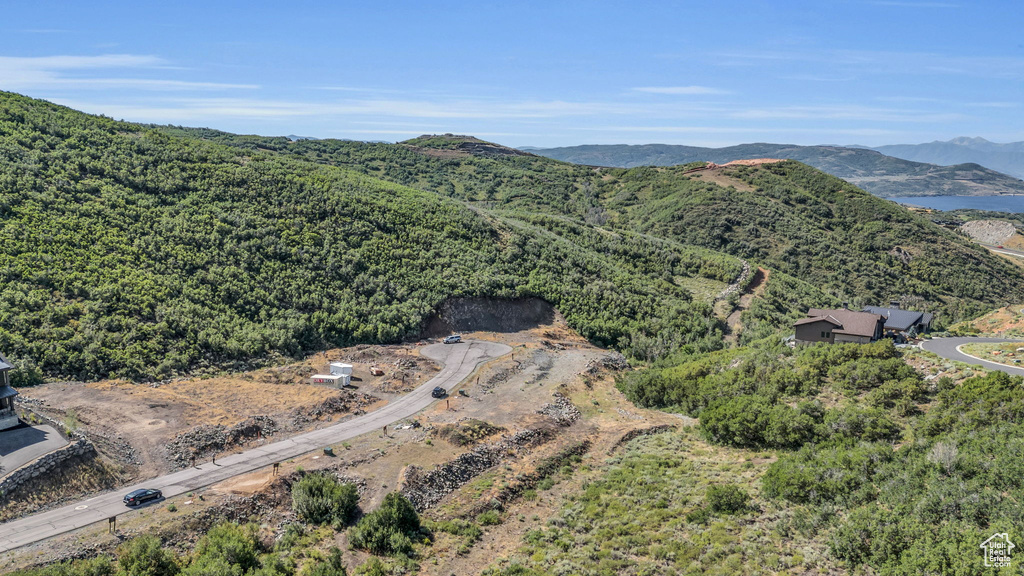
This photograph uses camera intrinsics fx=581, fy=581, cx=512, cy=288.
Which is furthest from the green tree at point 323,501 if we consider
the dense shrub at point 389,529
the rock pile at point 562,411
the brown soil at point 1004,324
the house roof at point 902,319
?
the brown soil at point 1004,324

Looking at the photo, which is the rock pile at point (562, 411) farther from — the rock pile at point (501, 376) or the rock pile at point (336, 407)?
the rock pile at point (336, 407)

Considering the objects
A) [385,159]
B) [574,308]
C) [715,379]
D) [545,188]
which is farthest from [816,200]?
[385,159]

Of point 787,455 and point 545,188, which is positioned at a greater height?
point 545,188

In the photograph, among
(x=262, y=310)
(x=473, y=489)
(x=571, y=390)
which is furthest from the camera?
(x=262, y=310)

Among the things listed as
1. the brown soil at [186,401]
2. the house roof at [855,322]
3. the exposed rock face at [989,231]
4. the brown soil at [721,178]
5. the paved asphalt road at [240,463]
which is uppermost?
the brown soil at [721,178]

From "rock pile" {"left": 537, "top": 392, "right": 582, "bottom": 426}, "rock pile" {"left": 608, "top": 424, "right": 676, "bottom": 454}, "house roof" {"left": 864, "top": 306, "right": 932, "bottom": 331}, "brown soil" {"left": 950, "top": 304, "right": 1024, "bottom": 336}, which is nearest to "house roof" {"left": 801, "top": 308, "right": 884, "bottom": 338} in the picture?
"house roof" {"left": 864, "top": 306, "right": 932, "bottom": 331}

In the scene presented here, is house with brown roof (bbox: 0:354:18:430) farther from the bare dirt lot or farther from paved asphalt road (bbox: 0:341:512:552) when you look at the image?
paved asphalt road (bbox: 0:341:512:552)

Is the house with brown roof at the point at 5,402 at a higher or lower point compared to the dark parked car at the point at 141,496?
higher

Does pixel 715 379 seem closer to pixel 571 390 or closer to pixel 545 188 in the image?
pixel 571 390
